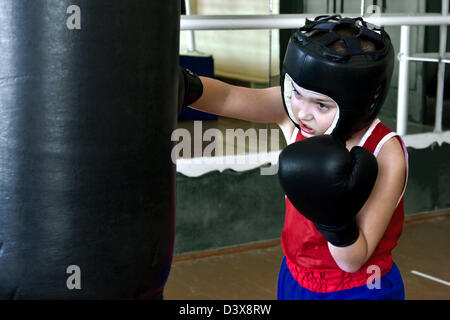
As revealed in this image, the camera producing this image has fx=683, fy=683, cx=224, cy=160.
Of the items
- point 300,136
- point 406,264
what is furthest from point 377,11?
point 300,136

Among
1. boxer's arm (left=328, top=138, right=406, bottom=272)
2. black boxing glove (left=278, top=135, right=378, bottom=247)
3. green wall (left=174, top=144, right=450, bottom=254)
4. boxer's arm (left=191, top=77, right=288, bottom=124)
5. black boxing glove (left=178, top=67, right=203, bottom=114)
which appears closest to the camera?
black boxing glove (left=278, top=135, right=378, bottom=247)

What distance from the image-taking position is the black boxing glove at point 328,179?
1.05 m

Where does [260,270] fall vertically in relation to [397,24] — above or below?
below

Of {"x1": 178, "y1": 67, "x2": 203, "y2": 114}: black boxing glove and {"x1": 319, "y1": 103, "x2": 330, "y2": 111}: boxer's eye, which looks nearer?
{"x1": 319, "y1": 103, "x2": 330, "y2": 111}: boxer's eye

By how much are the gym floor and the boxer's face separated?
1475 millimetres

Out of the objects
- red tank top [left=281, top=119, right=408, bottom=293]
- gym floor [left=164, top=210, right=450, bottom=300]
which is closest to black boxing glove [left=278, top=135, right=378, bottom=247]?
red tank top [left=281, top=119, right=408, bottom=293]

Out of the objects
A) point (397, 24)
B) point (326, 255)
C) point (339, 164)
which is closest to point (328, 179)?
Answer: point (339, 164)

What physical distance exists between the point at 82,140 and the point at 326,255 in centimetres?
56

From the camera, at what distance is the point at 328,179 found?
1.05 metres

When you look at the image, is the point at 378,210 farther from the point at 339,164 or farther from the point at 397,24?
the point at 397,24

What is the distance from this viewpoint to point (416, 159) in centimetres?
351

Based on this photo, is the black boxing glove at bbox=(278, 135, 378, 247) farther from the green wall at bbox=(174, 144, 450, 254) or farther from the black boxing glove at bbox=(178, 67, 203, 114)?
the green wall at bbox=(174, 144, 450, 254)

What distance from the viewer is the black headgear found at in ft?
3.54

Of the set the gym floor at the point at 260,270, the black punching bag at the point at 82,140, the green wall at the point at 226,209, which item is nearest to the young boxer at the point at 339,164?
the black punching bag at the point at 82,140
